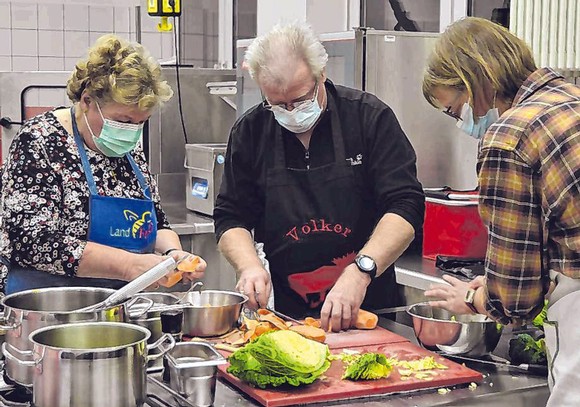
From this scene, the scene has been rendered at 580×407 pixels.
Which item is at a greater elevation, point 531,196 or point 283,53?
point 283,53

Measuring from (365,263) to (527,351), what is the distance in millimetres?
571

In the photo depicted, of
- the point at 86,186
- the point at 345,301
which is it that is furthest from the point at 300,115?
the point at 86,186

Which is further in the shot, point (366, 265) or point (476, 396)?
point (366, 265)

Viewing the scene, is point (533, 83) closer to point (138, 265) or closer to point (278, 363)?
point (278, 363)

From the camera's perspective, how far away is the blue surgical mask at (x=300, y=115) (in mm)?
2654

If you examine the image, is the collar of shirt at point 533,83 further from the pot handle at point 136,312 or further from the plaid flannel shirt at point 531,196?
the pot handle at point 136,312

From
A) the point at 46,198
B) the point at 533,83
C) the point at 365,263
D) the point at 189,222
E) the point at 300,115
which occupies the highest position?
the point at 533,83

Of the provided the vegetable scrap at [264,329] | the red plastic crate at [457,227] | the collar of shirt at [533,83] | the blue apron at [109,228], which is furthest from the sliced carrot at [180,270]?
the red plastic crate at [457,227]

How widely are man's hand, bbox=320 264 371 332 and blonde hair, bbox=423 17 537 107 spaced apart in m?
0.68

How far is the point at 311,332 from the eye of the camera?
7.32ft

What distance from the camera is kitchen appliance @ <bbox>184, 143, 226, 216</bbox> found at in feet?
14.8

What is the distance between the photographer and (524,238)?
189cm

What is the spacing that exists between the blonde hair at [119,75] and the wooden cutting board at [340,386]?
39.9 inches

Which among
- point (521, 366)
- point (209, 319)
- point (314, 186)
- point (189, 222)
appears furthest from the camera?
point (189, 222)
